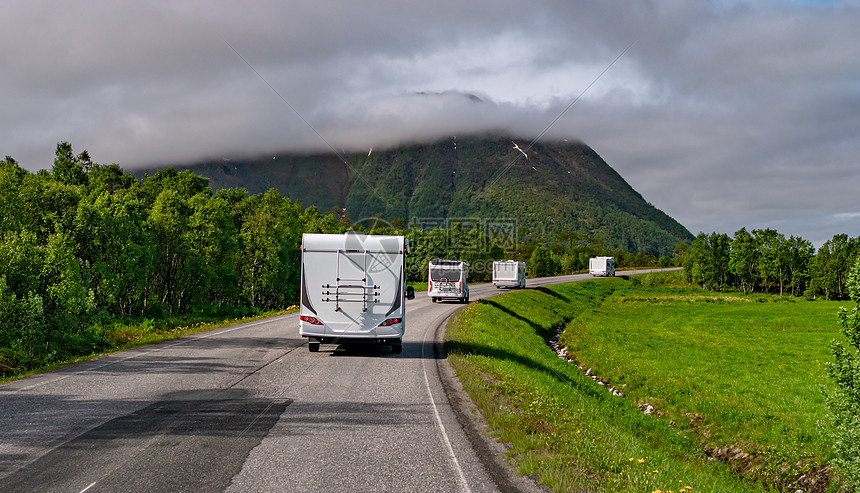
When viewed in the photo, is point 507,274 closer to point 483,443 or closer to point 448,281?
point 448,281

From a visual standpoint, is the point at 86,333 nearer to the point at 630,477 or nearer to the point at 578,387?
the point at 578,387

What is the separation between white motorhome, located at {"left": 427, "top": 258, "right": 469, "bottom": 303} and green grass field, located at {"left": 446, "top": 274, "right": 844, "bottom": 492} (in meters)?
4.66

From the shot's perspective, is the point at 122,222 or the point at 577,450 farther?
the point at 122,222

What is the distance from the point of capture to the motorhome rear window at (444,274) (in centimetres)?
4412

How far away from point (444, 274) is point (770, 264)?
6323cm

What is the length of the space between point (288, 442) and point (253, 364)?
23.5 feet

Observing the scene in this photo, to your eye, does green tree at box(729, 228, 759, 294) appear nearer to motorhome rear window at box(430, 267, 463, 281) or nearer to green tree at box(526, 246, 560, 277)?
green tree at box(526, 246, 560, 277)

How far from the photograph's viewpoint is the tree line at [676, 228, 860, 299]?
72.7 metres

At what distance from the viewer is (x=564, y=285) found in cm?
7431

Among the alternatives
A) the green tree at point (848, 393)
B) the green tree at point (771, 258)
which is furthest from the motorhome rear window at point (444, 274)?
the green tree at point (771, 258)

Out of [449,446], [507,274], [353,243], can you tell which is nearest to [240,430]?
[449,446]

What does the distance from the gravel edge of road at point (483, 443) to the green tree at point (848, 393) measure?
6.48m

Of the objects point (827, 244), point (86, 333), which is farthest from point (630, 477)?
point (827, 244)

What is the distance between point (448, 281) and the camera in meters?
44.0
